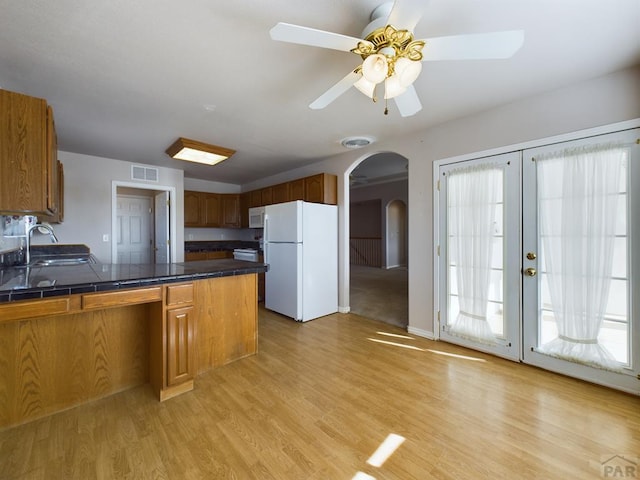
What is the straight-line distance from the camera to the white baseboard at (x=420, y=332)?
3048 millimetres

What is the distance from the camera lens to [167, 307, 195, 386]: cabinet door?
75.1 inches

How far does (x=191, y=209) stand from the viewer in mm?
5414

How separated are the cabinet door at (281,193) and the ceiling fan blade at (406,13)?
348 cm

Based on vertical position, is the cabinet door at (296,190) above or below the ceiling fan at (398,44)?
below

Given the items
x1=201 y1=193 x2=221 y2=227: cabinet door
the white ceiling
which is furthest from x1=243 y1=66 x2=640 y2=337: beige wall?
x1=201 y1=193 x2=221 y2=227: cabinet door

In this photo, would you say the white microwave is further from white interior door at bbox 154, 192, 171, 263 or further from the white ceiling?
the white ceiling

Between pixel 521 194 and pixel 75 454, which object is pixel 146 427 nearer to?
pixel 75 454

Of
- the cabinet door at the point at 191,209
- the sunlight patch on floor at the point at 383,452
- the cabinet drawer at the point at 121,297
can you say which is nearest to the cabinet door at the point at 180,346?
the cabinet drawer at the point at 121,297

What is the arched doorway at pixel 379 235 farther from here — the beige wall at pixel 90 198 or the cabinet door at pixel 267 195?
the beige wall at pixel 90 198

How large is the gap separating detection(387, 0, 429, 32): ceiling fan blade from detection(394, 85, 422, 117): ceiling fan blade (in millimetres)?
459

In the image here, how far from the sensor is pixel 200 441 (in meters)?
1.53

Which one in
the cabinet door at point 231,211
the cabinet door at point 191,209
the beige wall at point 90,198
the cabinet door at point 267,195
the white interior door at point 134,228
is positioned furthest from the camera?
the cabinet door at point 231,211

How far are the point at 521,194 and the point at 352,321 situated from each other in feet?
8.10

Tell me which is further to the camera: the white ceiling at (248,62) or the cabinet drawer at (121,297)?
the cabinet drawer at (121,297)
